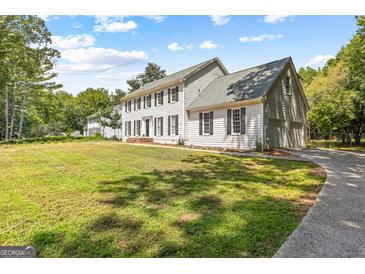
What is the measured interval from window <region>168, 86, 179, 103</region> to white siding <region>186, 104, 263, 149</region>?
6.42 feet

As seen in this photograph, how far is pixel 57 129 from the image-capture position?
4194 centimetres

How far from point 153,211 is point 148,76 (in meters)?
36.0

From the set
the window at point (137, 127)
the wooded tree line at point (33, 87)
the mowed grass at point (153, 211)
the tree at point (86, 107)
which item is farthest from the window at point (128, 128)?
the mowed grass at point (153, 211)

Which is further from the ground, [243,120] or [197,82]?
[197,82]

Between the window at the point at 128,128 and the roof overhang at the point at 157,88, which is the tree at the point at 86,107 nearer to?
the window at the point at 128,128

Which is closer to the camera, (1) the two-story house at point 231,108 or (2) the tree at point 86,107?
(1) the two-story house at point 231,108

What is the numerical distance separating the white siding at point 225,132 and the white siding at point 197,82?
80 centimetres

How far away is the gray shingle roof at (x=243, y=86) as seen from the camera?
1376 centimetres

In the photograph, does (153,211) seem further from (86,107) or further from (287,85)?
(86,107)

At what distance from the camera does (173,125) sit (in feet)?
63.0

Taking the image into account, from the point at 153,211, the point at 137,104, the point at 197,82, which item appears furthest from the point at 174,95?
the point at 153,211

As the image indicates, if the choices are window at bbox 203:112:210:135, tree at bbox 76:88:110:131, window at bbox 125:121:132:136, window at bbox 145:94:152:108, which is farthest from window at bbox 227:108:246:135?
tree at bbox 76:88:110:131

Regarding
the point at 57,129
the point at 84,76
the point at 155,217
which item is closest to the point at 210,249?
the point at 155,217
